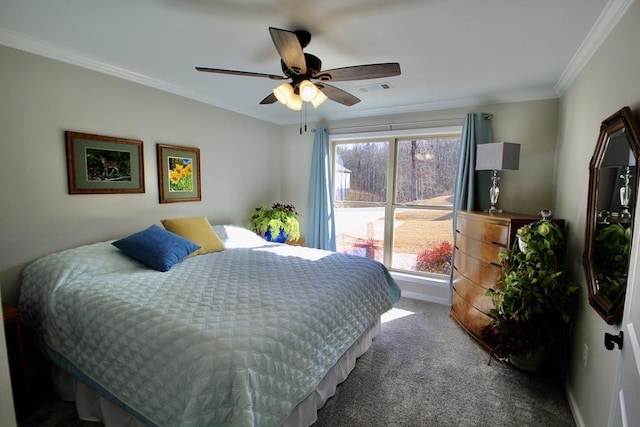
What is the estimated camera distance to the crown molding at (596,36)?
150cm

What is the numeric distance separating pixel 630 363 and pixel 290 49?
1951 millimetres

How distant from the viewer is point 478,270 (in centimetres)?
263

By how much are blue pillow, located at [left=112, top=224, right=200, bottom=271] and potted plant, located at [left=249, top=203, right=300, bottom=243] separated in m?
1.23

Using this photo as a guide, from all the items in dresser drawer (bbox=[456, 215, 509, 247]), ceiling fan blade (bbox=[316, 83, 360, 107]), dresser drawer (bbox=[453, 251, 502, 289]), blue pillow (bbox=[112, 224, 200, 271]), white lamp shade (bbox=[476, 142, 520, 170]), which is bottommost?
dresser drawer (bbox=[453, 251, 502, 289])

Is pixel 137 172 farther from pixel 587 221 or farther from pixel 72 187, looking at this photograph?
pixel 587 221

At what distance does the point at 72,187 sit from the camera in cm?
228

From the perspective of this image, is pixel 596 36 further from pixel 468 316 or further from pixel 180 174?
pixel 180 174

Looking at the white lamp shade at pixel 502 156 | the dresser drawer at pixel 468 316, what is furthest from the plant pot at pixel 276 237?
the white lamp shade at pixel 502 156

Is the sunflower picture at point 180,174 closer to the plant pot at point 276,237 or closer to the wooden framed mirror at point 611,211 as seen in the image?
the plant pot at point 276,237

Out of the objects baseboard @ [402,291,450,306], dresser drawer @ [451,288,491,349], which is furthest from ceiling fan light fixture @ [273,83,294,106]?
baseboard @ [402,291,450,306]

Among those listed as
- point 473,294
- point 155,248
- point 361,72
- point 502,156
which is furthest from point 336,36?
point 473,294

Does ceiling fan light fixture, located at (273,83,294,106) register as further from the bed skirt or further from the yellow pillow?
the bed skirt

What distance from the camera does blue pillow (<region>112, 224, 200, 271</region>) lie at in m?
2.23

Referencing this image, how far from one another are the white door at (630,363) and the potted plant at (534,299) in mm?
1060
